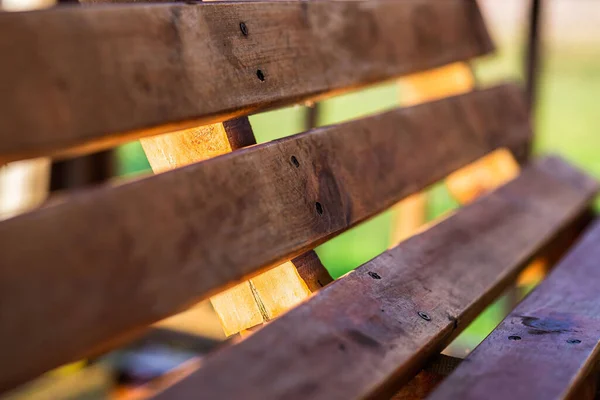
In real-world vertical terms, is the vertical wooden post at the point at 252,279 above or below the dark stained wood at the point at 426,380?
above

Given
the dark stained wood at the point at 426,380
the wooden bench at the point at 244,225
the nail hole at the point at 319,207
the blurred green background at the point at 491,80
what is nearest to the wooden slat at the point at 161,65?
the wooden bench at the point at 244,225

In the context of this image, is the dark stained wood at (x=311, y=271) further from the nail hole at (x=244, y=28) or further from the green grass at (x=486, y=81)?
the green grass at (x=486, y=81)

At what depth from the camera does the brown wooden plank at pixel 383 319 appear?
87 cm

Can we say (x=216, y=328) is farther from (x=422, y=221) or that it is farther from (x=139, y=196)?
(x=139, y=196)

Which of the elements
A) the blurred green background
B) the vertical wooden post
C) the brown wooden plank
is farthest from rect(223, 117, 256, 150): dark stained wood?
the blurred green background

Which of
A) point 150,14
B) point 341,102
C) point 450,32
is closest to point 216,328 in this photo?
point 450,32

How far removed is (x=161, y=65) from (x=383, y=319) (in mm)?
457

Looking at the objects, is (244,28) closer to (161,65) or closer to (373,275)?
(161,65)

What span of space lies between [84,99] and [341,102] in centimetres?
732

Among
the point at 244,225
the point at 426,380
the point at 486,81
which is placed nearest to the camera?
the point at 244,225

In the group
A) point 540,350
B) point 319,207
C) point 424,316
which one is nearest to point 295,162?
point 319,207

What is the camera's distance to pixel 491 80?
377cm

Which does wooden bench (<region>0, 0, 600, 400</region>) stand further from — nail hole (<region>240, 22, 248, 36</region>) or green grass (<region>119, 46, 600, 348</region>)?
green grass (<region>119, 46, 600, 348</region>)

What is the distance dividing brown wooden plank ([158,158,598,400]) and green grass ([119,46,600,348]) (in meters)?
1.52
